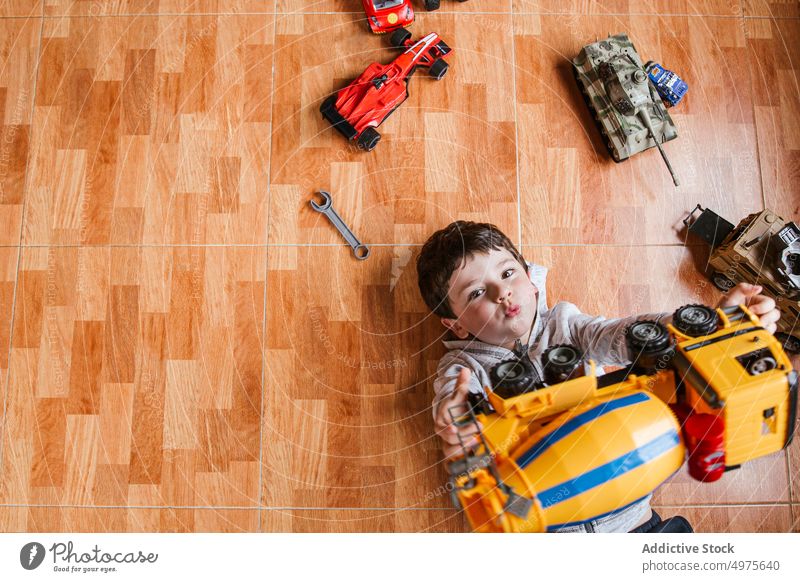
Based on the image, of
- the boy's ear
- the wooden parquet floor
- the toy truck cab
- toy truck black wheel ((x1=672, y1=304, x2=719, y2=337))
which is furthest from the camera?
the wooden parquet floor

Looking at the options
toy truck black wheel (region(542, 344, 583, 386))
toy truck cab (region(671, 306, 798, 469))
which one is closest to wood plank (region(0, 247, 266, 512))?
toy truck black wheel (region(542, 344, 583, 386))

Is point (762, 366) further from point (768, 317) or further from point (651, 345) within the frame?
point (768, 317)

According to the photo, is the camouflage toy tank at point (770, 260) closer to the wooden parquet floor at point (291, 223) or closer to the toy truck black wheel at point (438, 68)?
the wooden parquet floor at point (291, 223)

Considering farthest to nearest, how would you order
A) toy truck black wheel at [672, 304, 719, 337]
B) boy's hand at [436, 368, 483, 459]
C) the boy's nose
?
1. the boy's nose
2. boy's hand at [436, 368, 483, 459]
3. toy truck black wheel at [672, 304, 719, 337]

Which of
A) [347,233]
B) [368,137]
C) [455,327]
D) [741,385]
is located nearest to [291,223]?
[347,233]

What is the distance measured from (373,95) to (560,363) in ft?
3.32

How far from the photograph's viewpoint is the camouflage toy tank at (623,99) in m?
1.81

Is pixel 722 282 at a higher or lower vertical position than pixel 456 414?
higher

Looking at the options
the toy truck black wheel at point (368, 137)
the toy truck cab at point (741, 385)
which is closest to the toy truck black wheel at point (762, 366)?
the toy truck cab at point (741, 385)

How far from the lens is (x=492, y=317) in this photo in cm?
158

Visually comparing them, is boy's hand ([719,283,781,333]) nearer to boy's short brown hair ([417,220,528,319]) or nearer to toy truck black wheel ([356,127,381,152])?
boy's short brown hair ([417,220,528,319])

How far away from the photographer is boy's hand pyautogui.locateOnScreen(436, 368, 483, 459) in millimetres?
1409

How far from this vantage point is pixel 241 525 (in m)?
1.77
